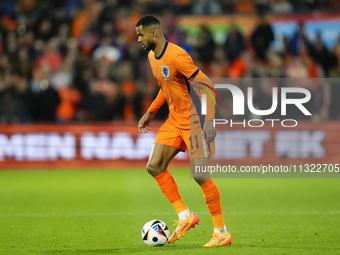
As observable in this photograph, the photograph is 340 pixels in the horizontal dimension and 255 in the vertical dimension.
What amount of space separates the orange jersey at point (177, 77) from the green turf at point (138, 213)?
1315 mm

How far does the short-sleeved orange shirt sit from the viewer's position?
539cm

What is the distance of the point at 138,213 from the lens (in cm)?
783

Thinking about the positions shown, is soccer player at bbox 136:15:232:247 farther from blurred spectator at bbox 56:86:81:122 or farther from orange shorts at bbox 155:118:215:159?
blurred spectator at bbox 56:86:81:122

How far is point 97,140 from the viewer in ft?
42.8

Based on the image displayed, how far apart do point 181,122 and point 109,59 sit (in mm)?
8795

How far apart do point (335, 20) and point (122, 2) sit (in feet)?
19.8

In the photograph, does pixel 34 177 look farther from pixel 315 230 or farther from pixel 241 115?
pixel 315 230

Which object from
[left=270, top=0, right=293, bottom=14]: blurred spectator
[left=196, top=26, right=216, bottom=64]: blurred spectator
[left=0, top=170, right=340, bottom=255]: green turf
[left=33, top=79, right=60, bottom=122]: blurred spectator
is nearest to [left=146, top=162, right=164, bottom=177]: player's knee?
[left=0, top=170, right=340, bottom=255]: green turf

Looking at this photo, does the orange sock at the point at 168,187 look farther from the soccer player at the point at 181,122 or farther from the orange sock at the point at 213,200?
the orange sock at the point at 213,200

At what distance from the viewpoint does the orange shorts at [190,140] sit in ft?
18.1

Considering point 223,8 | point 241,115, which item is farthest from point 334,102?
point 223,8

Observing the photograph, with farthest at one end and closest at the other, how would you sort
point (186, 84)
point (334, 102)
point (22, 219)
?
point (334, 102) → point (22, 219) → point (186, 84)

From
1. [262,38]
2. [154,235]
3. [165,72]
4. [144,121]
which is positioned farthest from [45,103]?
[154,235]

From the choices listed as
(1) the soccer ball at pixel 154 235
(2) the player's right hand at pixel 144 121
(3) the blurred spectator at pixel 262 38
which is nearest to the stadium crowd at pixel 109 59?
(3) the blurred spectator at pixel 262 38
